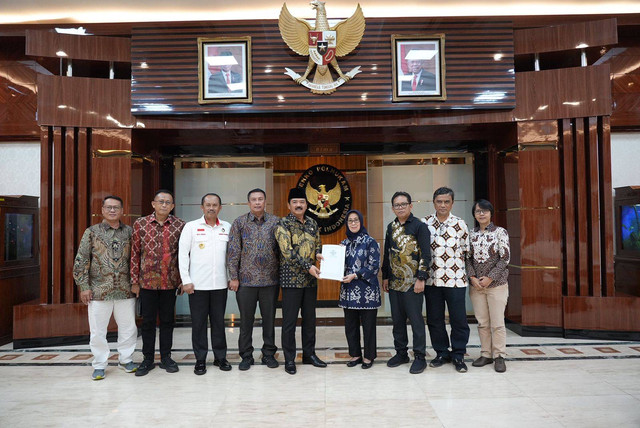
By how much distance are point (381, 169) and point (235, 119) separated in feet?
7.44

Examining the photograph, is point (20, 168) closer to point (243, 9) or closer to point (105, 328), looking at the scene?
point (105, 328)

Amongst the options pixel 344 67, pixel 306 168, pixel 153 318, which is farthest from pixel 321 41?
pixel 153 318

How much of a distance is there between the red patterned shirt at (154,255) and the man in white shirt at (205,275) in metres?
0.12

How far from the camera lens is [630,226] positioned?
5.63 meters

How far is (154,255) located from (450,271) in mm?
2510

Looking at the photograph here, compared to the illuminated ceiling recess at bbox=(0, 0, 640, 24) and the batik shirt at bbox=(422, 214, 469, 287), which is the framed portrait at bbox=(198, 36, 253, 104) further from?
the batik shirt at bbox=(422, 214, 469, 287)

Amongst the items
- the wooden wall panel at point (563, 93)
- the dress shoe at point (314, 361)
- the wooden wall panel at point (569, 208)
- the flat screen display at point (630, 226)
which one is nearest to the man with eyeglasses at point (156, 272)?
the dress shoe at point (314, 361)

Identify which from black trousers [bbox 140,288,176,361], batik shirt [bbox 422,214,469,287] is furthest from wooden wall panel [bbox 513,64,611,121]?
black trousers [bbox 140,288,176,361]

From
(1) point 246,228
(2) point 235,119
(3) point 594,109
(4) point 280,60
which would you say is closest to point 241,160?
(2) point 235,119

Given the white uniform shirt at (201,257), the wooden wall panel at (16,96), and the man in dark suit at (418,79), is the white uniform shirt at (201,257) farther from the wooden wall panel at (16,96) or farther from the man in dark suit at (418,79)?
the wooden wall panel at (16,96)

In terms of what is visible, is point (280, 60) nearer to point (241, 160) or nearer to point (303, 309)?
point (241, 160)

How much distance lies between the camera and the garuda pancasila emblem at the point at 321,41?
16.6 ft

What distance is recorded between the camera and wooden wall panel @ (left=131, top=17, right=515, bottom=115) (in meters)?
5.14

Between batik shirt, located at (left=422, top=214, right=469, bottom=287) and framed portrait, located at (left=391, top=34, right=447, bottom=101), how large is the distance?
1745mm
